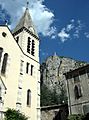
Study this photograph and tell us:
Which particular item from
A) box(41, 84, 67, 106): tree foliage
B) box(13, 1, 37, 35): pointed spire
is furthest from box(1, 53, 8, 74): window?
box(41, 84, 67, 106): tree foliage

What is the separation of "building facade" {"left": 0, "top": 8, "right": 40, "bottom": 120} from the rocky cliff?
42.0 meters

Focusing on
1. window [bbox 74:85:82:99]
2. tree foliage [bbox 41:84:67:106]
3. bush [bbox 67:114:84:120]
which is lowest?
bush [bbox 67:114:84:120]

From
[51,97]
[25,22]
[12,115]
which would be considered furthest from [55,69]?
[12,115]

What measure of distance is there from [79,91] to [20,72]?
7.83 m

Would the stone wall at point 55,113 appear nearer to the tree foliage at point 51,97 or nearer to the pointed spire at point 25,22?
the pointed spire at point 25,22

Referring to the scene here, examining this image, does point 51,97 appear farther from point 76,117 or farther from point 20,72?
point 76,117

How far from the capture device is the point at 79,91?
26969mm

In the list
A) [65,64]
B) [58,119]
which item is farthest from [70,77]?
[65,64]

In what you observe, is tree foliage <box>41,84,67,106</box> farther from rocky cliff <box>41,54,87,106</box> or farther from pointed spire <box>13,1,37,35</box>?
pointed spire <box>13,1,37,35</box>

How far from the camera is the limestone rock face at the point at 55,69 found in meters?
77.6

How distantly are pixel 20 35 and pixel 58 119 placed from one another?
43.9 ft

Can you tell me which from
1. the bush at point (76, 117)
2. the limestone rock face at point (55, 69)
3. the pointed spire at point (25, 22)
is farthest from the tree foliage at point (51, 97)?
the bush at point (76, 117)

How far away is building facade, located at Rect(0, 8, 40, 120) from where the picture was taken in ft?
80.6

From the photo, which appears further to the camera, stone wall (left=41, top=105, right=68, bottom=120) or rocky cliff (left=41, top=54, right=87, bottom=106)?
rocky cliff (left=41, top=54, right=87, bottom=106)
